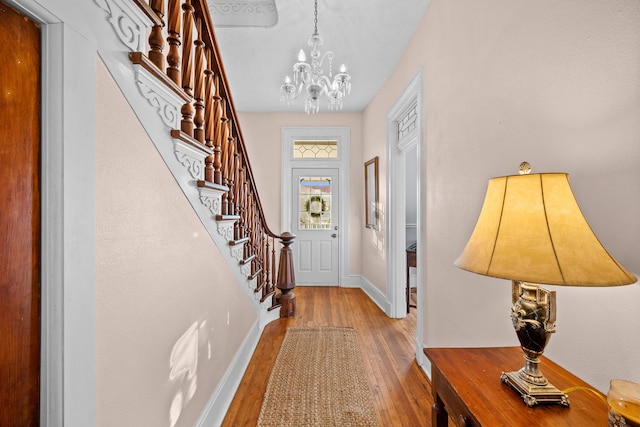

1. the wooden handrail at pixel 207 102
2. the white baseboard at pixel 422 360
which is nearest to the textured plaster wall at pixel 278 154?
the wooden handrail at pixel 207 102

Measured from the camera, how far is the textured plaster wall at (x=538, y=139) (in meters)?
0.84

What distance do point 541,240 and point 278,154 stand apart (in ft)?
13.9

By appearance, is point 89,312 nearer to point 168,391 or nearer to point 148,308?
point 148,308

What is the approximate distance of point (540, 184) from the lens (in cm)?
76

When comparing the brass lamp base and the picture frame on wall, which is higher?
the picture frame on wall

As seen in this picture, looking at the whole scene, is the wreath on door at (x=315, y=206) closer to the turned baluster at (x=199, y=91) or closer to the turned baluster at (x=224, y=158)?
the turned baluster at (x=224, y=158)

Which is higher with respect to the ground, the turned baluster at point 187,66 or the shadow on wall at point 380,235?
the turned baluster at point 187,66

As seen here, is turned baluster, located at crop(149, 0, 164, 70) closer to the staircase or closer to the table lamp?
the staircase

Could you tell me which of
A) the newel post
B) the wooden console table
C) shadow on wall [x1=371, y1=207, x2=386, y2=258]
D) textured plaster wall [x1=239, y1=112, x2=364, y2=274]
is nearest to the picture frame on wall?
shadow on wall [x1=371, y1=207, x2=386, y2=258]

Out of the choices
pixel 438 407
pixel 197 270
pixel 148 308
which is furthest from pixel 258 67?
pixel 438 407

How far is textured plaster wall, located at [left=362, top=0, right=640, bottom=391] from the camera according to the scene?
2.75 ft

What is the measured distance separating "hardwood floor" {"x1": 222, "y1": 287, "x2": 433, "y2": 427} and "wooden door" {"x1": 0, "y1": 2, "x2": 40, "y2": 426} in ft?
4.43

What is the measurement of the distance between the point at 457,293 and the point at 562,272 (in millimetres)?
1205

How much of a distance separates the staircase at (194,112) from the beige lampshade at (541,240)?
1.14m
